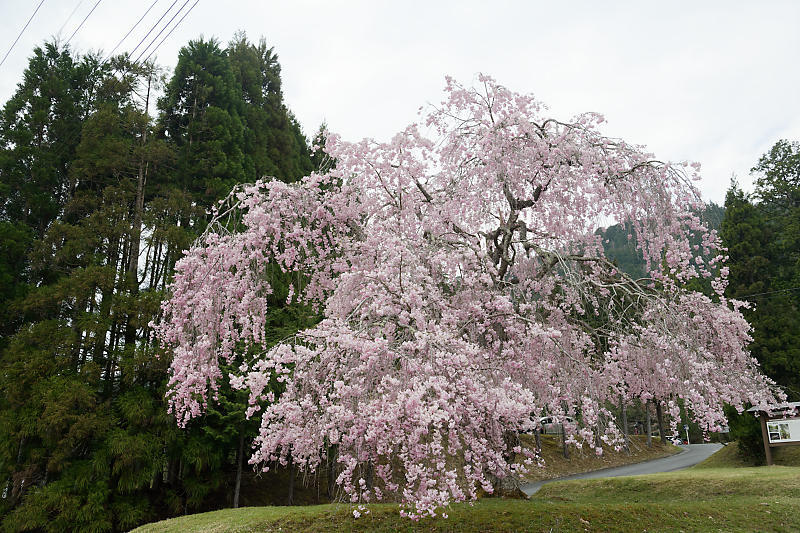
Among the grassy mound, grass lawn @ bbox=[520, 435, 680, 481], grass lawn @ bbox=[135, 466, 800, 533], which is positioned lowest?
grass lawn @ bbox=[520, 435, 680, 481]

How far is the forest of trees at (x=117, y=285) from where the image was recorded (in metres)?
10.2

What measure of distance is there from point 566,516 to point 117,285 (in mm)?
11600

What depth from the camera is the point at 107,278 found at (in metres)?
11.7

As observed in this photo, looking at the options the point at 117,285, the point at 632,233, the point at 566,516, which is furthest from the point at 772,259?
the point at 117,285

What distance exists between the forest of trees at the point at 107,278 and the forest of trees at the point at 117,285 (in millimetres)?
47

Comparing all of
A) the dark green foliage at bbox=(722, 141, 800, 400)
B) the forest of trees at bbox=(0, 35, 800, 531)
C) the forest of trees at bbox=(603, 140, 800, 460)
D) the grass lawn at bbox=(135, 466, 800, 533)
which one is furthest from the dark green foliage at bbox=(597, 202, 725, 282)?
the dark green foliage at bbox=(722, 141, 800, 400)

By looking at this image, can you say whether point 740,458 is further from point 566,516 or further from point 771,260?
point 566,516

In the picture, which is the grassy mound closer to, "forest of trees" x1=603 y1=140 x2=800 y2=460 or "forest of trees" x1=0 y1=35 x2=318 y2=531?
"forest of trees" x1=603 y1=140 x2=800 y2=460

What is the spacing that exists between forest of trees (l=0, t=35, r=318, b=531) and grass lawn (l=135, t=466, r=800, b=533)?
8.24ft

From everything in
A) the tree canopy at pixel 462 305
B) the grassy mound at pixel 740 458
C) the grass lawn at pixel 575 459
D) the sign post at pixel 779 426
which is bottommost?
the grass lawn at pixel 575 459

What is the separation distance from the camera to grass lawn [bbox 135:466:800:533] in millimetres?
6848

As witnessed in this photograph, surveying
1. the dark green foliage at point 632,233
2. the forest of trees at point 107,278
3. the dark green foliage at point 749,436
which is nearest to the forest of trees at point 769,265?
the dark green foliage at point 749,436

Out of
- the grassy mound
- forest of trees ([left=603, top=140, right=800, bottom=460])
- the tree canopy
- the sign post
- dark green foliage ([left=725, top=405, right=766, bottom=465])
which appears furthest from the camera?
forest of trees ([left=603, top=140, right=800, bottom=460])

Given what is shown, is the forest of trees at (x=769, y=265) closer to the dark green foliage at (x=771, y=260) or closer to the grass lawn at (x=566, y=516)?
the dark green foliage at (x=771, y=260)
